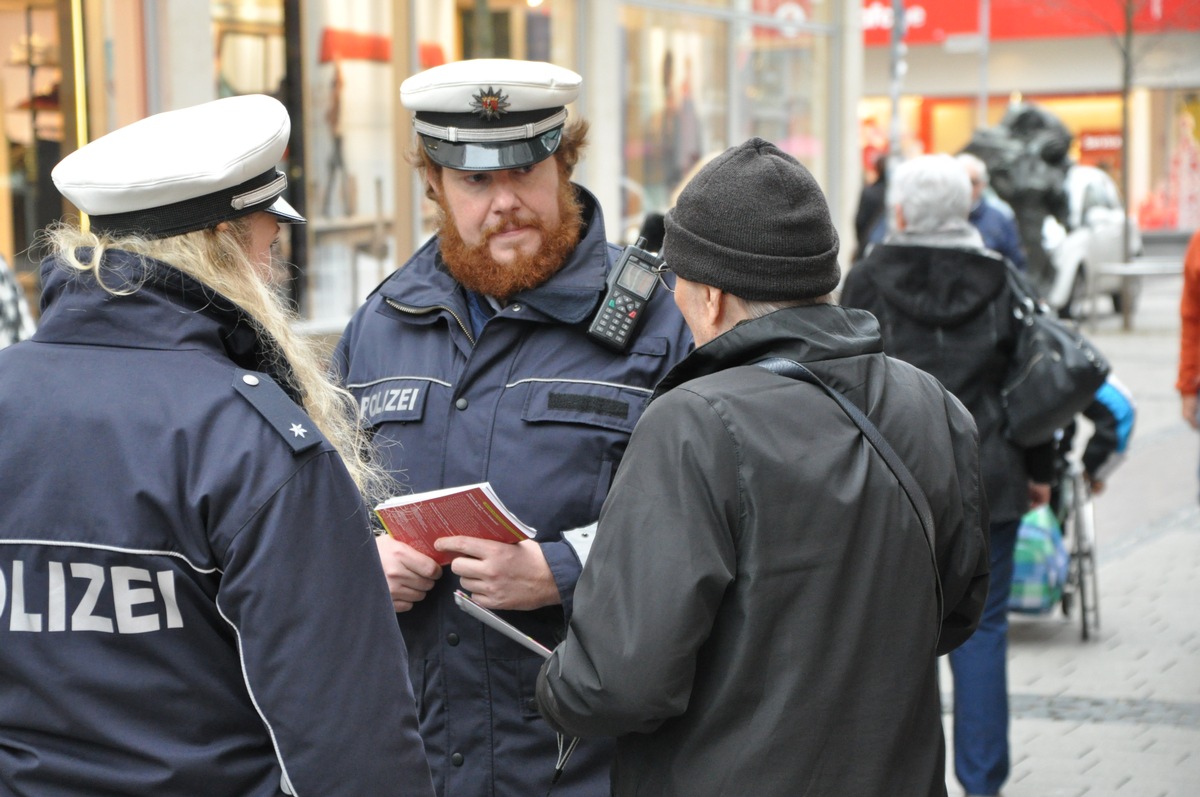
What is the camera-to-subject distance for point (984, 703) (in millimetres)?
4629

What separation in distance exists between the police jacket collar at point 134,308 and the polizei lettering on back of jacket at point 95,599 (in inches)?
11.2

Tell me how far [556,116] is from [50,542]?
5.18 feet

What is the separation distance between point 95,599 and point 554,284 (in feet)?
4.25

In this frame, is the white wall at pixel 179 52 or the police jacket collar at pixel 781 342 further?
the white wall at pixel 179 52

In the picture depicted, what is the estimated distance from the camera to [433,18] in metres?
10.9

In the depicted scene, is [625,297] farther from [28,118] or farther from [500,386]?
[28,118]

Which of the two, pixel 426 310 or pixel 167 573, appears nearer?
pixel 167 573

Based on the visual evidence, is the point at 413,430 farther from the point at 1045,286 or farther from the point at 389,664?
the point at 1045,286

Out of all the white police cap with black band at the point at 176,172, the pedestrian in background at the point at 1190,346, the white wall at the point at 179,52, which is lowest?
the pedestrian in background at the point at 1190,346

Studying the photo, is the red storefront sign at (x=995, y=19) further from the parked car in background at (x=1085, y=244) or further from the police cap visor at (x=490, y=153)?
the police cap visor at (x=490, y=153)

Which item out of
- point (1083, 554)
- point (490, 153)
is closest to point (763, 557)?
point (490, 153)

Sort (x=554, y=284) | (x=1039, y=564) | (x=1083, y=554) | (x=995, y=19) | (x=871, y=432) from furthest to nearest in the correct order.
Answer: (x=995, y=19)
(x=1083, y=554)
(x=1039, y=564)
(x=554, y=284)
(x=871, y=432)

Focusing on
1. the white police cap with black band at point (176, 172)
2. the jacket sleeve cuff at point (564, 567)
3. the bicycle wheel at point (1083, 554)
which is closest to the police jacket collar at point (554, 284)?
the jacket sleeve cuff at point (564, 567)

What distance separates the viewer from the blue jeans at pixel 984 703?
4641 millimetres
